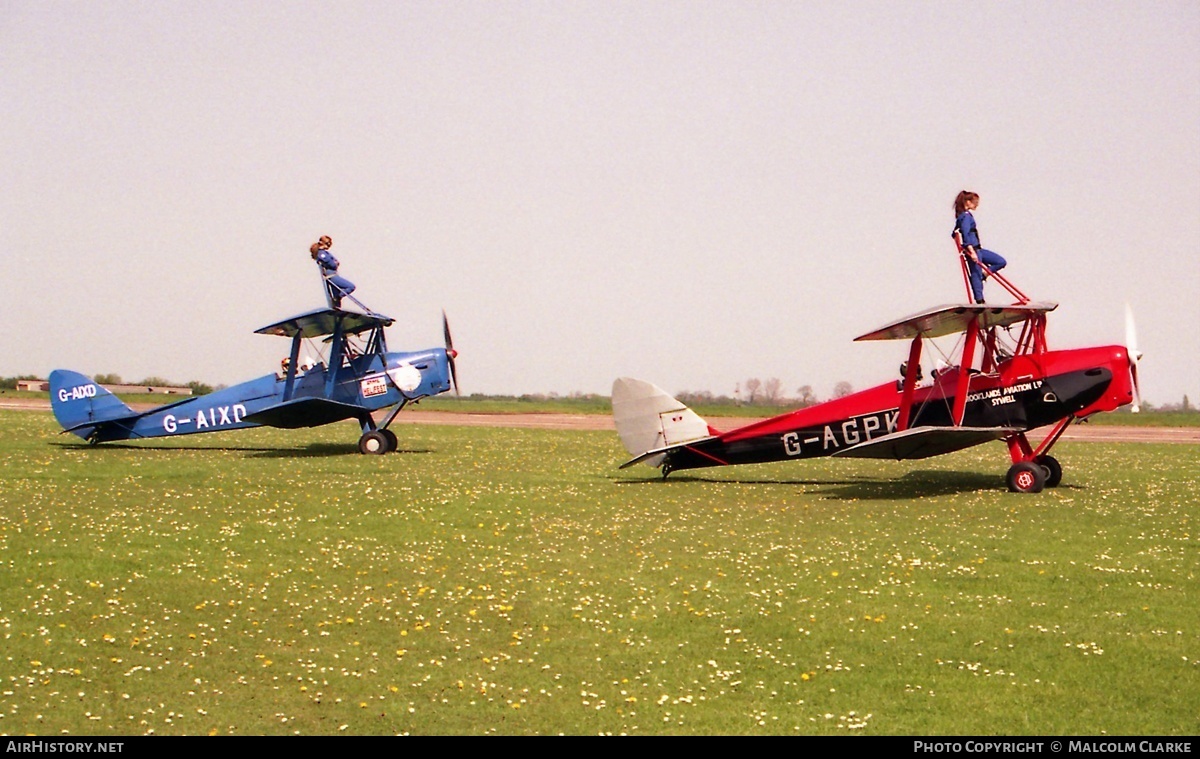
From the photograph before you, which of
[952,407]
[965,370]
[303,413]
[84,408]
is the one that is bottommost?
[952,407]

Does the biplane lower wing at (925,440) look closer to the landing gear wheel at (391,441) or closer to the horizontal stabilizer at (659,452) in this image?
the horizontal stabilizer at (659,452)

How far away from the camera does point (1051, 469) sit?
63.0 ft

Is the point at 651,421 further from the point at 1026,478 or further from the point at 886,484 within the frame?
the point at 1026,478

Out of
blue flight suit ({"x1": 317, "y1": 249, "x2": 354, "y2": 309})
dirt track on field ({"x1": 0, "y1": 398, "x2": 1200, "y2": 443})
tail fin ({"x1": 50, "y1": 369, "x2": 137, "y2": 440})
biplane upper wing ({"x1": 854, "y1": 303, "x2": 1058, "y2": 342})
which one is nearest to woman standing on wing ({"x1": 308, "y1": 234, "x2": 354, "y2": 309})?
blue flight suit ({"x1": 317, "y1": 249, "x2": 354, "y2": 309})

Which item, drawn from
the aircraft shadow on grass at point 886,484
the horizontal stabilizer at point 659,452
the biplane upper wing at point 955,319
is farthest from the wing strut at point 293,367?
the biplane upper wing at point 955,319

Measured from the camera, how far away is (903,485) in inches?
771

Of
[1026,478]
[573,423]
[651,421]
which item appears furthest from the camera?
[573,423]

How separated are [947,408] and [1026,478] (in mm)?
1768

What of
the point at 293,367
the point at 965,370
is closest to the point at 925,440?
the point at 965,370

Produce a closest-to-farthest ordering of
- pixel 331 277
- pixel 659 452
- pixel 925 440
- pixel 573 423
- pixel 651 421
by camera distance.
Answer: pixel 925 440 → pixel 659 452 → pixel 651 421 → pixel 331 277 → pixel 573 423
